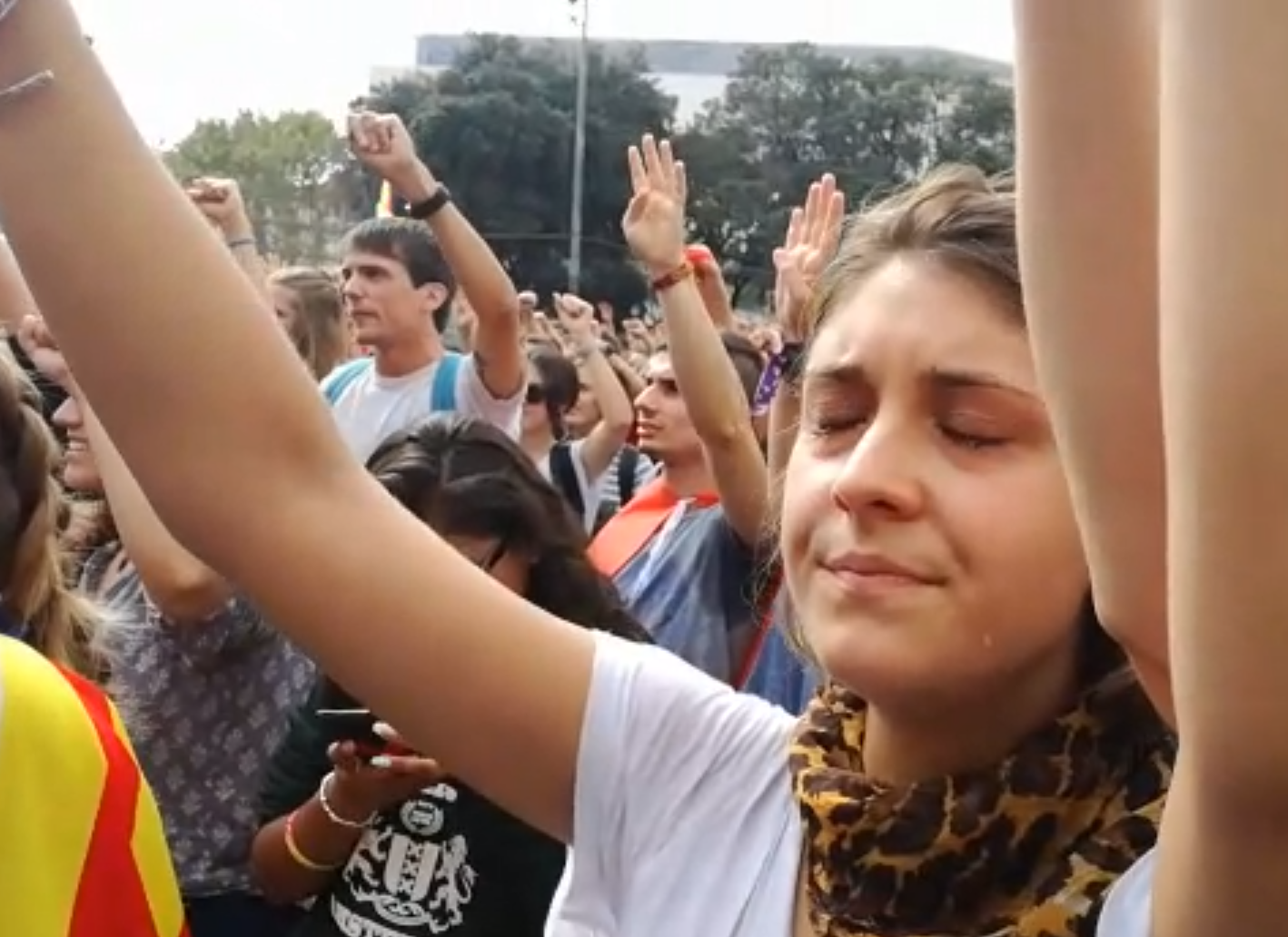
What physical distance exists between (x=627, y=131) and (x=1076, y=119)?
124ft

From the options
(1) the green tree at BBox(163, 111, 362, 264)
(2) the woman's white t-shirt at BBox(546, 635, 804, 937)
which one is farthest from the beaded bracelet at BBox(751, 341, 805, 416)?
(1) the green tree at BBox(163, 111, 362, 264)

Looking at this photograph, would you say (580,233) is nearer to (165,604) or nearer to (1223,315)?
(165,604)

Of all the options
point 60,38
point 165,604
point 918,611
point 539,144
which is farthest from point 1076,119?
Result: point 539,144

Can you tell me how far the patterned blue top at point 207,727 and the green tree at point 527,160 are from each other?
30798mm

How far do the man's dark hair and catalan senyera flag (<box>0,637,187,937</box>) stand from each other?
3169 millimetres

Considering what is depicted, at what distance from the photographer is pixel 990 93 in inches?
1283

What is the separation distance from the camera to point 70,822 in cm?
164

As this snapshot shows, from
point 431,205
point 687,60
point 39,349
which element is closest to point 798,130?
point 687,60

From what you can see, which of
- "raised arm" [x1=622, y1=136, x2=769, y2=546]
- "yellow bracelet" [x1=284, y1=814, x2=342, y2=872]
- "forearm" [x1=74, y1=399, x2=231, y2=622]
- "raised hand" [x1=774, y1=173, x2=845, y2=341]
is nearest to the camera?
"yellow bracelet" [x1=284, y1=814, x2=342, y2=872]

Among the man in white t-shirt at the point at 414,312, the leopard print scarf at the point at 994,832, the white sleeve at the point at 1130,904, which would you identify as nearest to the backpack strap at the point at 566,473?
the man in white t-shirt at the point at 414,312

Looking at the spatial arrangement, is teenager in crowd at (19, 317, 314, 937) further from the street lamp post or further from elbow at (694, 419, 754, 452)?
the street lamp post

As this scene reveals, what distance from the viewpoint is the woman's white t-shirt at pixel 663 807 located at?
119 centimetres

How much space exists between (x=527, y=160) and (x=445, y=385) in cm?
3191

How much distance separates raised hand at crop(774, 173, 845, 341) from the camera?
3006 millimetres
